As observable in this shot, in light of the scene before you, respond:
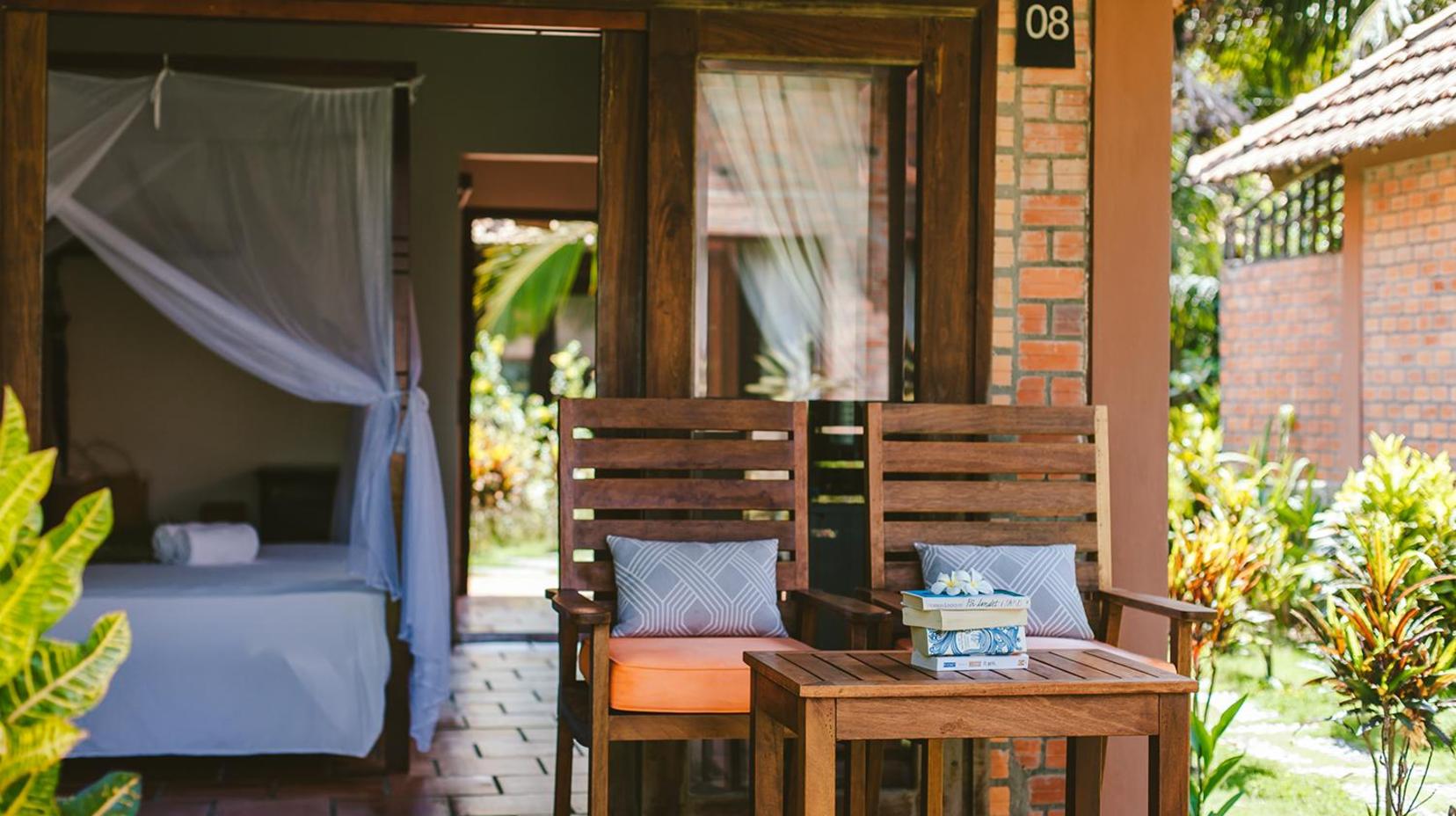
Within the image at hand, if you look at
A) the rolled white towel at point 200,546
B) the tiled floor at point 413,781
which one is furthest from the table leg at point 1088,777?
the rolled white towel at point 200,546

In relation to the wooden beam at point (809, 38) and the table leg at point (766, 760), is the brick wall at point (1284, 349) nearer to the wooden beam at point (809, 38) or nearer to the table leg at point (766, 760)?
the wooden beam at point (809, 38)

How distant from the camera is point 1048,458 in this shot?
4.04 metres

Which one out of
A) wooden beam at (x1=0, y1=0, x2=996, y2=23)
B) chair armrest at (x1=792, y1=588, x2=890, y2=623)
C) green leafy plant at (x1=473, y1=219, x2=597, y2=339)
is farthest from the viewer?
green leafy plant at (x1=473, y1=219, x2=597, y2=339)

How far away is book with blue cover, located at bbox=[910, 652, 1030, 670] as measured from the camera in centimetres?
288

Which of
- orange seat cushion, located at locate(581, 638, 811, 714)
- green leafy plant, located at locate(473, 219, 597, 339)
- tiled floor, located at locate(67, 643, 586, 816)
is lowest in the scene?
tiled floor, located at locate(67, 643, 586, 816)

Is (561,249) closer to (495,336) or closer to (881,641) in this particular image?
(495,336)

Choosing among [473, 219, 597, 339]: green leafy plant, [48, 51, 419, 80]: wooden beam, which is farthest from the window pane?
[473, 219, 597, 339]: green leafy plant

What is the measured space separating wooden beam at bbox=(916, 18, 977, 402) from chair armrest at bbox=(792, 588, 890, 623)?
75cm

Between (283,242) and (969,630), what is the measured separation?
3117 mm

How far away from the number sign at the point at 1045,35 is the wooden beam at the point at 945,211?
16 cm

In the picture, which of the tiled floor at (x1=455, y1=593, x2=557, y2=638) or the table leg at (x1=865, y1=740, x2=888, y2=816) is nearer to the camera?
the table leg at (x1=865, y1=740, x2=888, y2=816)

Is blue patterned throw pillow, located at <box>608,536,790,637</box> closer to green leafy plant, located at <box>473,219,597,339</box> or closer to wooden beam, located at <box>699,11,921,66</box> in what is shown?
wooden beam, located at <box>699,11,921,66</box>

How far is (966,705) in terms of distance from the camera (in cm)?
279

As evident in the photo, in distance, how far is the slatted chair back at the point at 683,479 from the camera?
3.86 m
